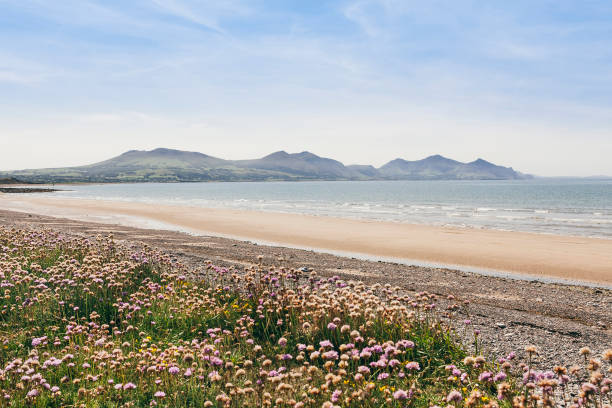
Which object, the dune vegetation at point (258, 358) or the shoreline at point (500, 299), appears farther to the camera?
the shoreline at point (500, 299)

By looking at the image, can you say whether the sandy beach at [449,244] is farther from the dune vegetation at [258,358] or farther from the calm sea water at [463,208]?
the dune vegetation at [258,358]

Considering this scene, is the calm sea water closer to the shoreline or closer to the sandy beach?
the sandy beach

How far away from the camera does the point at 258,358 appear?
22.0 feet

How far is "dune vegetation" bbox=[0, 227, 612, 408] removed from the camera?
4.86m

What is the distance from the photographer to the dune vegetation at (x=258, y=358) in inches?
191

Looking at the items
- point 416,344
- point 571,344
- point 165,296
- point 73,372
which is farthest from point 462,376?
point 165,296

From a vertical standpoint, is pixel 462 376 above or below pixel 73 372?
Result: above

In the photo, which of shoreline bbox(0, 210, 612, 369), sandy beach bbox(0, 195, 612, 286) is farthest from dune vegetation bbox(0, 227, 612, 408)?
sandy beach bbox(0, 195, 612, 286)

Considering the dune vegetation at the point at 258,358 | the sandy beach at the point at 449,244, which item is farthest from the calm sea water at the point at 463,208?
the dune vegetation at the point at 258,358

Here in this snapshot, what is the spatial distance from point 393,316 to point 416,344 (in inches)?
21.9

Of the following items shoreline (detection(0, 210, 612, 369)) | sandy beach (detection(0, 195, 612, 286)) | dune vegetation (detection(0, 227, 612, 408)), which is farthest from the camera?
sandy beach (detection(0, 195, 612, 286))

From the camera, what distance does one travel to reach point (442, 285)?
13.8 meters

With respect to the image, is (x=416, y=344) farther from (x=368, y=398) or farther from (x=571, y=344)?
(x=571, y=344)

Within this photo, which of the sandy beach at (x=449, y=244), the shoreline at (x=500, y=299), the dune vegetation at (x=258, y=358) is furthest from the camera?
the sandy beach at (x=449, y=244)
